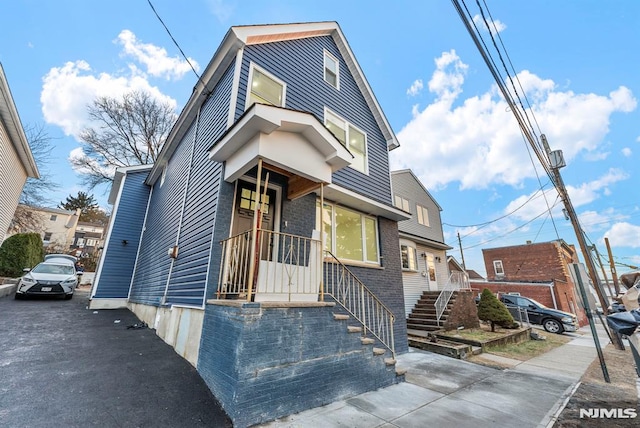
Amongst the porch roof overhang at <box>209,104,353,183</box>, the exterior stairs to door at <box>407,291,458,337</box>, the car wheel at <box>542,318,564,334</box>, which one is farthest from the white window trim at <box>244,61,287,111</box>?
the car wheel at <box>542,318,564,334</box>

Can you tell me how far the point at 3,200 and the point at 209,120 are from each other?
10916mm

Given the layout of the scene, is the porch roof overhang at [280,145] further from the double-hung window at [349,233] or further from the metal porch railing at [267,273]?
the double-hung window at [349,233]

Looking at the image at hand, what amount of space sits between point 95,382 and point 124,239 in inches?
324

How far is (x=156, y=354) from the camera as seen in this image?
459cm

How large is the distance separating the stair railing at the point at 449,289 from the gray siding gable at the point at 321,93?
4790 mm

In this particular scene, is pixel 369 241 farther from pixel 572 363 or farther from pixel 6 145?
pixel 6 145

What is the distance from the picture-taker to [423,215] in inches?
587

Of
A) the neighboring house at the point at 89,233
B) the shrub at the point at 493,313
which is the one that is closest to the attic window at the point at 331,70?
the shrub at the point at 493,313

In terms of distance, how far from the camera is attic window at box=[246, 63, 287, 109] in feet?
18.6

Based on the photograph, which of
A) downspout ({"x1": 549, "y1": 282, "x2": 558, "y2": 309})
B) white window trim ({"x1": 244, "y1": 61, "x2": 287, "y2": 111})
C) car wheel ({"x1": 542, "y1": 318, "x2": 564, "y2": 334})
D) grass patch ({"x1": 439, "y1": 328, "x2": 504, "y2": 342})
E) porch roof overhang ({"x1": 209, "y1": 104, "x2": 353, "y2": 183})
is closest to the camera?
porch roof overhang ({"x1": 209, "y1": 104, "x2": 353, "y2": 183})

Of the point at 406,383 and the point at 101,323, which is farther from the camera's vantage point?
the point at 101,323

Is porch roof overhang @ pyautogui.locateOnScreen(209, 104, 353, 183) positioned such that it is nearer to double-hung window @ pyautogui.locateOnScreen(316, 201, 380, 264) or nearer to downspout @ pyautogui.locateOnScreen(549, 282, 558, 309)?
double-hung window @ pyautogui.locateOnScreen(316, 201, 380, 264)

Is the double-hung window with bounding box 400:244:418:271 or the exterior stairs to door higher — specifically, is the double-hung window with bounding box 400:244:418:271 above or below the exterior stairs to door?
above

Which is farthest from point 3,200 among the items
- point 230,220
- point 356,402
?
point 356,402
